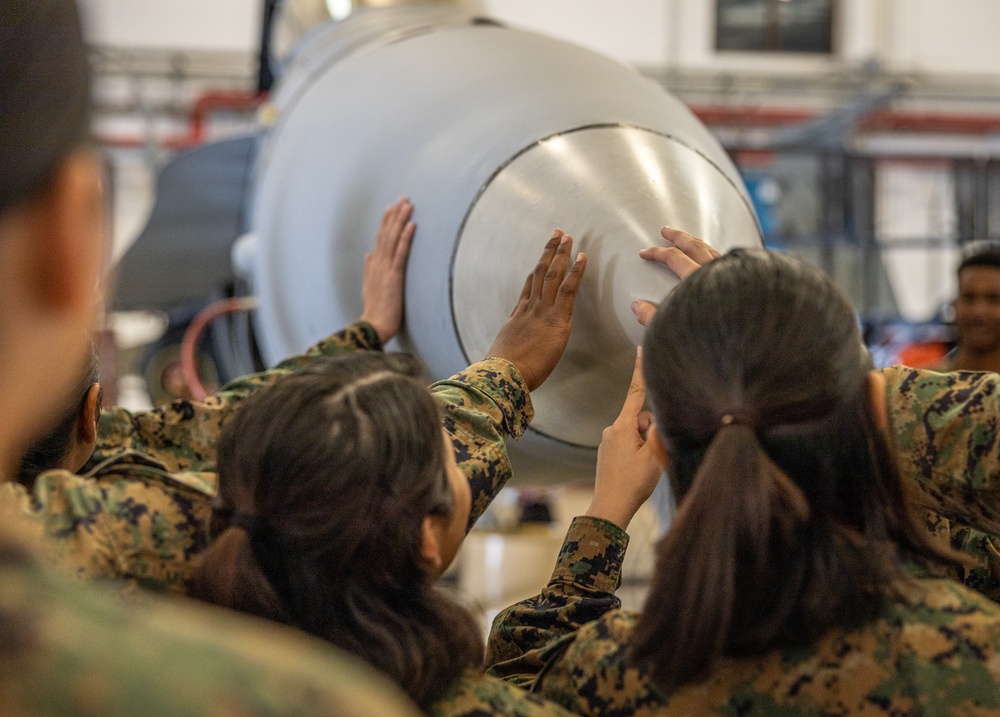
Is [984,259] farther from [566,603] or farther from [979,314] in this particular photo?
[566,603]

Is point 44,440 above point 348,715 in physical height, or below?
below

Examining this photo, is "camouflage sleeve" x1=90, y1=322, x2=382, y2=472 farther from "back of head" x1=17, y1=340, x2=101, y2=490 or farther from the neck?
the neck

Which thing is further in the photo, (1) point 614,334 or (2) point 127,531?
(1) point 614,334

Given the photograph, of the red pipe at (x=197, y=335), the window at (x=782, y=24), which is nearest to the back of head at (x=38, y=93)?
the red pipe at (x=197, y=335)

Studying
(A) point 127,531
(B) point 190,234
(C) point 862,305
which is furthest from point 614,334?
(C) point 862,305

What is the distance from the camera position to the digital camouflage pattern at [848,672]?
40.3 inches

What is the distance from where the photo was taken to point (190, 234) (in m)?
3.89

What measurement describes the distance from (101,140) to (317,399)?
0.46 metres

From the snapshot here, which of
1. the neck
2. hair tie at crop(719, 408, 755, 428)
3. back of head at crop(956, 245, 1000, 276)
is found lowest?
the neck

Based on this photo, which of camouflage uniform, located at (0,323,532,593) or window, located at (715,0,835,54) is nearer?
camouflage uniform, located at (0,323,532,593)

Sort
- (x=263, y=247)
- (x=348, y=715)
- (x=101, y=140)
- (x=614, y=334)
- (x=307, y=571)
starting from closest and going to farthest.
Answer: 1. (x=348, y=715)
2. (x=101, y=140)
3. (x=307, y=571)
4. (x=614, y=334)
5. (x=263, y=247)

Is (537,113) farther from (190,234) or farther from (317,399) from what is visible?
(190,234)

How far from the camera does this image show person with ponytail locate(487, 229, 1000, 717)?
3.36ft

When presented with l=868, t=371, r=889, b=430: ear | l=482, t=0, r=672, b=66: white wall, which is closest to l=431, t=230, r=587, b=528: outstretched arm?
l=868, t=371, r=889, b=430: ear
